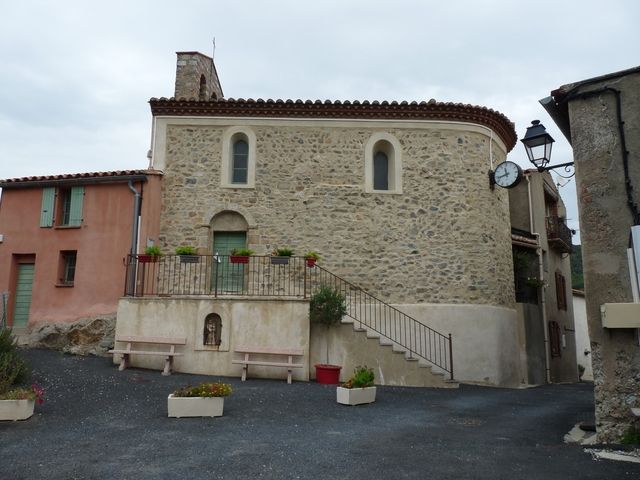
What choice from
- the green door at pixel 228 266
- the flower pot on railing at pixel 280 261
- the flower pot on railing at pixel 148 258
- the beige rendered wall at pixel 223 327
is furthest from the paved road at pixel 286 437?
the green door at pixel 228 266

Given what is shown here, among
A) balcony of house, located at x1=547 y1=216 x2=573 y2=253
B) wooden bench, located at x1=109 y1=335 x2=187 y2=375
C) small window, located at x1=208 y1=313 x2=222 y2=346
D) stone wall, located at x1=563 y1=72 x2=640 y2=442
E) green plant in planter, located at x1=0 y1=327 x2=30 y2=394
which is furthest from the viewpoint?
balcony of house, located at x1=547 y1=216 x2=573 y2=253

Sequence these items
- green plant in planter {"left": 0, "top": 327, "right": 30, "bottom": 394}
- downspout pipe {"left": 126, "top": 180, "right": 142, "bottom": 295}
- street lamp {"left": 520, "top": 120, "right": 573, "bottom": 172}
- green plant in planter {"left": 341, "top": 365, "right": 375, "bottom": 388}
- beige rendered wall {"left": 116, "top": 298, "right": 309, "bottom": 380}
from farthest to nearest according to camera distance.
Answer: downspout pipe {"left": 126, "top": 180, "right": 142, "bottom": 295}, beige rendered wall {"left": 116, "top": 298, "right": 309, "bottom": 380}, green plant in planter {"left": 341, "top": 365, "right": 375, "bottom": 388}, green plant in planter {"left": 0, "top": 327, "right": 30, "bottom": 394}, street lamp {"left": 520, "top": 120, "right": 573, "bottom": 172}

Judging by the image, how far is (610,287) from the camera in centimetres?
645

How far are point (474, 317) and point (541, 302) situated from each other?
453cm

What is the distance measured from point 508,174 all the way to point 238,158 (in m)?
7.21

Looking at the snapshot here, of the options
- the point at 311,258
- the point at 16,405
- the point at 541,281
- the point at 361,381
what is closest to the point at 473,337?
the point at 541,281

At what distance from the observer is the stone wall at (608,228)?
20.5ft

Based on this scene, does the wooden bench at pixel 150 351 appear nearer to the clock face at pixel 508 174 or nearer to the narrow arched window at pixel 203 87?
the narrow arched window at pixel 203 87

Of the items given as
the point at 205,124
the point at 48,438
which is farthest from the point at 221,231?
the point at 48,438

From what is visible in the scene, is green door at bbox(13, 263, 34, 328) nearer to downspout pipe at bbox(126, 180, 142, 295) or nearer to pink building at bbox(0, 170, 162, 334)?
pink building at bbox(0, 170, 162, 334)

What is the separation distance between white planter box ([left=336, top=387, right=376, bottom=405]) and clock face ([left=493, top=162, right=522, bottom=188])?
6.45m

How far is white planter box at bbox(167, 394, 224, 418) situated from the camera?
298 inches

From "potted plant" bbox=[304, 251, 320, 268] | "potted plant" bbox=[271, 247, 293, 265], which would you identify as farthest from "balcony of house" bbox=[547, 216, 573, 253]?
"potted plant" bbox=[271, 247, 293, 265]

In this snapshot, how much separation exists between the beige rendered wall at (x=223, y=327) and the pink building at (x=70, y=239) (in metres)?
2.08
